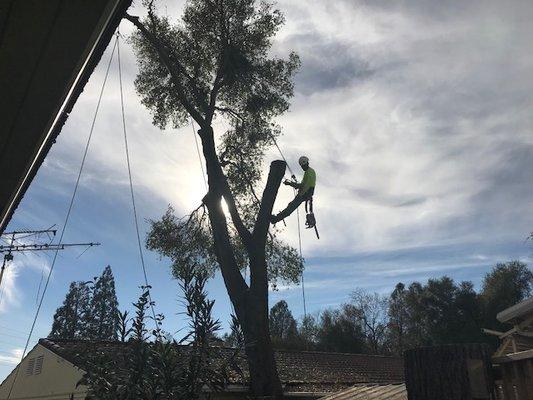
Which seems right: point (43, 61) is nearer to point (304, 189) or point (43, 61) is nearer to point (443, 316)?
point (304, 189)

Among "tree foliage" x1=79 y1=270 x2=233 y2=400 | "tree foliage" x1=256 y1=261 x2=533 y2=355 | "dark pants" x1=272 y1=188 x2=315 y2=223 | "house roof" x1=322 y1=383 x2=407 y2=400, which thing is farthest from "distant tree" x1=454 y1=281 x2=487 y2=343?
"tree foliage" x1=79 y1=270 x2=233 y2=400

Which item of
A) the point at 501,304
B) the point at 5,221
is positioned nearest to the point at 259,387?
the point at 5,221

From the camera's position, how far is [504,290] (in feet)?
114

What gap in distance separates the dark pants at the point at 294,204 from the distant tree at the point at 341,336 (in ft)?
94.6

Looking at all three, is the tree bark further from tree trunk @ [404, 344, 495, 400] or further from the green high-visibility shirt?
tree trunk @ [404, 344, 495, 400]

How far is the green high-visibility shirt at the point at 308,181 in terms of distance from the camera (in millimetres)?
10859

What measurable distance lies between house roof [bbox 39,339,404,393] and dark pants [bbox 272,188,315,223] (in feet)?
12.1

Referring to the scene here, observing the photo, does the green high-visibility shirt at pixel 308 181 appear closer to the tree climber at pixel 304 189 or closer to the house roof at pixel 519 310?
the tree climber at pixel 304 189

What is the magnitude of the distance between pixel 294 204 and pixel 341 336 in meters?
30.4

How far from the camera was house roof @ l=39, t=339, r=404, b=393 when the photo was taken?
14.5 m

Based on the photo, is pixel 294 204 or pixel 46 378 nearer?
pixel 294 204

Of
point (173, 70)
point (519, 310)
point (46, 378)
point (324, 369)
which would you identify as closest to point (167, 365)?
point (519, 310)

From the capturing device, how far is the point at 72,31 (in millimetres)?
1842

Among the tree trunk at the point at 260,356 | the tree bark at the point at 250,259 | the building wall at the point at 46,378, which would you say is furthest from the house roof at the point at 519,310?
the building wall at the point at 46,378
